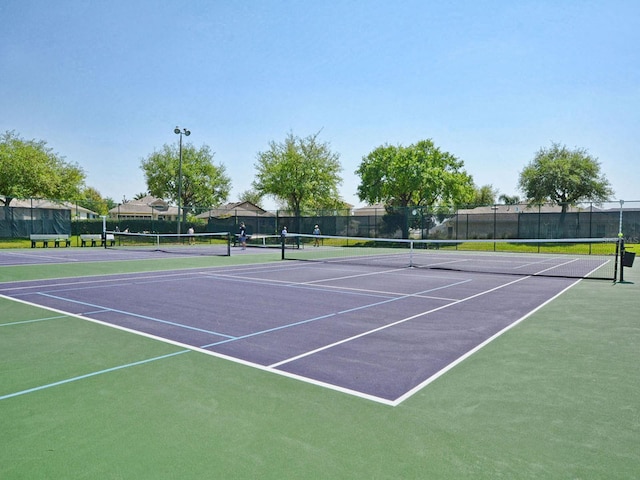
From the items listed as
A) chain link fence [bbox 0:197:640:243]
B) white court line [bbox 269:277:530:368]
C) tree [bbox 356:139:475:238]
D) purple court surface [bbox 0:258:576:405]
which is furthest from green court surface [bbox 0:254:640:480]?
tree [bbox 356:139:475:238]

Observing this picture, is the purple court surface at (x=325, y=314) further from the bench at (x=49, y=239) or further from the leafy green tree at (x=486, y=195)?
the leafy green tree at (x=486, y=195)

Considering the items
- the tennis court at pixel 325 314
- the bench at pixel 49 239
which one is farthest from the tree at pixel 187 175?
the tennis court at pixel 325 314

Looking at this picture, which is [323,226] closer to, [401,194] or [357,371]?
[401,194]

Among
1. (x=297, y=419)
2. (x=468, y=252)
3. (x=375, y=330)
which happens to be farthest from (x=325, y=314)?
(x=468, y=252)

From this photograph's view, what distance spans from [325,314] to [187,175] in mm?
59386

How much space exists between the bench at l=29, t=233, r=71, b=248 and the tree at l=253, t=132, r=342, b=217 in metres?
19.8

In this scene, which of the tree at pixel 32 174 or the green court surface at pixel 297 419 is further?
the tree at pixel 32 174

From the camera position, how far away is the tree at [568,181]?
4144cm

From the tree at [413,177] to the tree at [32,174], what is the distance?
2974cm

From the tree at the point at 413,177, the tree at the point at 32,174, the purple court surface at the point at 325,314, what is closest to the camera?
the purple court surface at the point at 325,314

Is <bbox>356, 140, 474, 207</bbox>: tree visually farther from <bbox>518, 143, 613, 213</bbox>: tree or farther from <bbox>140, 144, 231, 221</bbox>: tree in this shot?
<bbox>140, 144, 231, 221</bbox>: tree

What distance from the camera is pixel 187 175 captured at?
2506 inches

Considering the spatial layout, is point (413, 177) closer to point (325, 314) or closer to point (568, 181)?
point (568, 181)

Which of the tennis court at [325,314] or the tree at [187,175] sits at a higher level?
the tree at [187,175]
